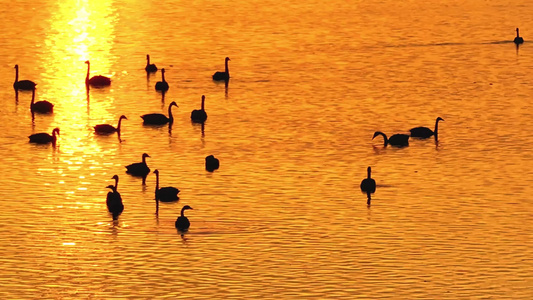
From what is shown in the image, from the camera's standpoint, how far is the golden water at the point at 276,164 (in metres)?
49.8

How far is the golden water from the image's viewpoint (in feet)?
164

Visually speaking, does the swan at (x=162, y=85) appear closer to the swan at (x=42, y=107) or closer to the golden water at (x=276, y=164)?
the golden water at (x=276, y=164)

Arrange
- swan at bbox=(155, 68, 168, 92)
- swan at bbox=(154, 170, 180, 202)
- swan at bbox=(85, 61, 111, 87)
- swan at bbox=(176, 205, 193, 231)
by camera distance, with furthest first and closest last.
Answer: swan at bbox=(85, 61, 111, 87) < swan at bbox=(155, 68, 168, 92) < swan at bbox=(154, 170, 180, 202) < swan at bbox=(176, 205, 193, 231)

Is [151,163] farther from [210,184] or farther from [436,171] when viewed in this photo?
[436,171]

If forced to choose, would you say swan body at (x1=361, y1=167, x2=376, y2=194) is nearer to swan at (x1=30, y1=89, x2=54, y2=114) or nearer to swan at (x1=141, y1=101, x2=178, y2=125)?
swan at (x1=141, y1=101, x2=178, y2=125)

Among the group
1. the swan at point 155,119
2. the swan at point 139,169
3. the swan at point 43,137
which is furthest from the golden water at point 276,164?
the swan at point 155,119

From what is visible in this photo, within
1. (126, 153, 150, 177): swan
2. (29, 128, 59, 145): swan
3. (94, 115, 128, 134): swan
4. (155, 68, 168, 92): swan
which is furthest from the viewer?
(155, 68, 168, 92): swan

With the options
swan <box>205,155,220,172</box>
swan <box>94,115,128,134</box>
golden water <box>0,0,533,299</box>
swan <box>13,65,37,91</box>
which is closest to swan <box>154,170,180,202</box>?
golden water <box>0,0,533,299</box>

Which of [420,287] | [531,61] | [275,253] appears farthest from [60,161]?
[531,61]

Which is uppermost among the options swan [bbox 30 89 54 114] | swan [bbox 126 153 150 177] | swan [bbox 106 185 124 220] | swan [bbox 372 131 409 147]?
swan [bbox 30 89 54 114]

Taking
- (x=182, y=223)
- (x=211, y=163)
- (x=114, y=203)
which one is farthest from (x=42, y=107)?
(x=182, y=223)

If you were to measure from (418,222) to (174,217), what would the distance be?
8670 mm

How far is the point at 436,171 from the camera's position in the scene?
210 ft

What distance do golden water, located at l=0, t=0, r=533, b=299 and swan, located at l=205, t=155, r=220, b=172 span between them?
1.08ft
